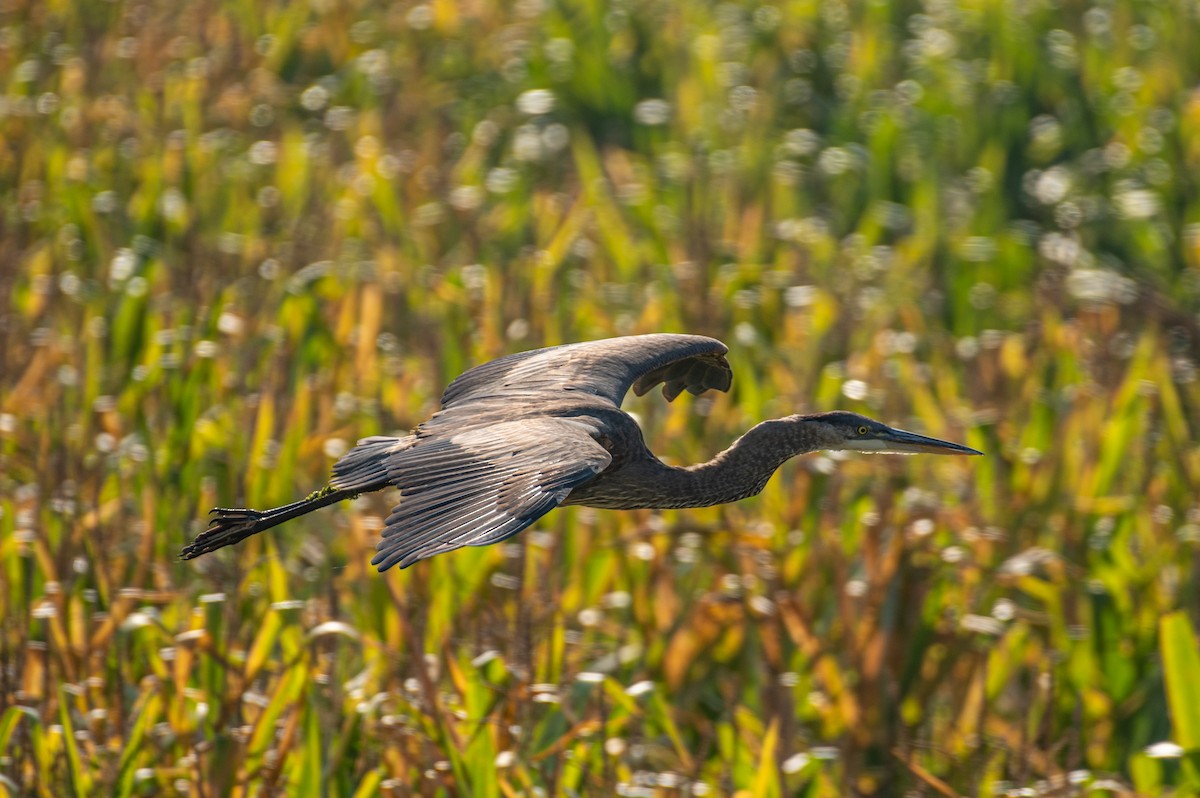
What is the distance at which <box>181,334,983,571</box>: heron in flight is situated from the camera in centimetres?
334

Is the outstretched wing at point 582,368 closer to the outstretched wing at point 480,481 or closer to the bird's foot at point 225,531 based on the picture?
the outstretched wing at point 480,481

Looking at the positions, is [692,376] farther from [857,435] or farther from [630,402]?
[630,402]

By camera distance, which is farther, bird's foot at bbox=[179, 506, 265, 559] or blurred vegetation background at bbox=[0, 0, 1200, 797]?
blurred vegetation background at bbox=[0, 0, 1200, 797]

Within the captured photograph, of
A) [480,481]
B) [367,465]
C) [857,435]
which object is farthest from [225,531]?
[857,435]

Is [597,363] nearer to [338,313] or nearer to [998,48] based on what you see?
[338,313]

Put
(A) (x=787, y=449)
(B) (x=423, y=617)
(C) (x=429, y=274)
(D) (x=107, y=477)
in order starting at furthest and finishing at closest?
(C) (x=429, y=274), (D) (x=107, y=477), (B) (x=423, y=617), (A) (x=787, y=449)

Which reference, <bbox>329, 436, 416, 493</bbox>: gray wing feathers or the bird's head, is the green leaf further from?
<bbox>329, 436, 416, 493</bbox>: gray wing feathers

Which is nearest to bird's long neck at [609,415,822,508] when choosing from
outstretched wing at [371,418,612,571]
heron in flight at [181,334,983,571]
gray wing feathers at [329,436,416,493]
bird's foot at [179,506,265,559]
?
heron in flight at [181,334,983,571]

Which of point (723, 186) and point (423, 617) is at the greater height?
point (423, 617)

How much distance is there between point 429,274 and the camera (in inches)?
294

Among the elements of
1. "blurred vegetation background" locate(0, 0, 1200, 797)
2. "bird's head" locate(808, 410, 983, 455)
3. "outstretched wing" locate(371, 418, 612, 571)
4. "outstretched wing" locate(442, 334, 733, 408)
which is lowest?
"blurred vegetation background" locate(0, 0, 1200, 797)

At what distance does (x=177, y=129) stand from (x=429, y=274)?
7.40 ft

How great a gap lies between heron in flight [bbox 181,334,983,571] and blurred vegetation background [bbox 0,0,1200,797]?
42 cm

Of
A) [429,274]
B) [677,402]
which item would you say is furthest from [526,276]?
[677,402]
